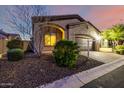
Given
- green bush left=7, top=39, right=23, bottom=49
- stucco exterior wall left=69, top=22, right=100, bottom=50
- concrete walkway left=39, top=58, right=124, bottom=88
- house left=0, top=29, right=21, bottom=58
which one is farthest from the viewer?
stucco exterior wall left=69, top=22, right=100, bottom=50

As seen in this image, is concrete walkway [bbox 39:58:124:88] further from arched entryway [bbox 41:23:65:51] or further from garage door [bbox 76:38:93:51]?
arched entryway [bbox 41:23:65:51]

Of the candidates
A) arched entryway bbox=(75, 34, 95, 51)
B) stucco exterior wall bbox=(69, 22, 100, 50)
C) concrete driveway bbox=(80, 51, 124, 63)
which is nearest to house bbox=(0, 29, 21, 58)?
stucco exterior wall bbox=(69, 22, 100, 50)

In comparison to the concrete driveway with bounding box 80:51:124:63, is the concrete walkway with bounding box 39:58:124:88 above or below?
below

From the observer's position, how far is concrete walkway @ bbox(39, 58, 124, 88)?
7338 mm

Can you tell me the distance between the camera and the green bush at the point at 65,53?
9154 millimetres

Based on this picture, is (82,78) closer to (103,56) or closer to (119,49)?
(103,56)

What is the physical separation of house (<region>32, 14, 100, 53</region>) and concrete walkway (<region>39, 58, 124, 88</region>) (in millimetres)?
1154

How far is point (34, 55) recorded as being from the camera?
922cm

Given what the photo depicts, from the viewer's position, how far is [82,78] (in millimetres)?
8102

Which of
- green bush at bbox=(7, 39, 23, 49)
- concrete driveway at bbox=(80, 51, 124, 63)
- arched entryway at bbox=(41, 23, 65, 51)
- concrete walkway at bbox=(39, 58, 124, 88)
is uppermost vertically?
arched entryway at bbox=(41, 23, 65, 51)

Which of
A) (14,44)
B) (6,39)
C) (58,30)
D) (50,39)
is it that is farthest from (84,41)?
(6,39)

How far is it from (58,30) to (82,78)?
237 centimetres

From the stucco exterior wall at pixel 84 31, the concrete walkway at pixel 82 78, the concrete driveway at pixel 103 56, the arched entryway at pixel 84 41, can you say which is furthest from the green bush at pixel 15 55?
the concrete driveway at pixel 103 56
